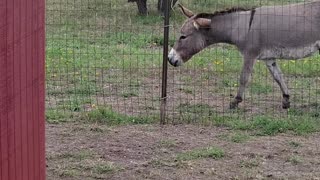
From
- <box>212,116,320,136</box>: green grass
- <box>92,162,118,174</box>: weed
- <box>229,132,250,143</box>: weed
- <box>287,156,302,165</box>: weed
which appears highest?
<box>212,116,320,136</box>: green grass

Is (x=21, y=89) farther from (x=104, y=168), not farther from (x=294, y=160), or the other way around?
(x=294, y=160)

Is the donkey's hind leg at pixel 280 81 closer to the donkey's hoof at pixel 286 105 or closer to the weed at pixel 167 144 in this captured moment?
the donkey's hoof at pixel 286 105

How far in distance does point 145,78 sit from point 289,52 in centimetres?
243

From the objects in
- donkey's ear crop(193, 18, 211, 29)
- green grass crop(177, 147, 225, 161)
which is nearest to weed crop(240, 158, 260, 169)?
green grass crop(177, 147, 225, 161)

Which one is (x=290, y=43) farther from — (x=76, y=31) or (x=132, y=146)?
(x=76, y=31)

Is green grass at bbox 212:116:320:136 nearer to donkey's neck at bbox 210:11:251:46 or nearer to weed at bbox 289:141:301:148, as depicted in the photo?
weed at bbox 289:141:301:148

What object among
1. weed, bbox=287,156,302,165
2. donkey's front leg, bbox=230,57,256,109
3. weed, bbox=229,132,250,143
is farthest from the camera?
donkey's front leg, bbox=230,57,256,109

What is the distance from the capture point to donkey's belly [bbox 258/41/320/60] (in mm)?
9820

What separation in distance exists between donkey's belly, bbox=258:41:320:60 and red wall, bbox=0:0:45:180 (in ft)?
17.8

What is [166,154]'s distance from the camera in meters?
7.44

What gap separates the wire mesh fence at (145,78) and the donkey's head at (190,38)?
0.58m

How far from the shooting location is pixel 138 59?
12.4 m

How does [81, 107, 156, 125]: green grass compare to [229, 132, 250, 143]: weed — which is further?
[81, 107, 156, 125]: green grass

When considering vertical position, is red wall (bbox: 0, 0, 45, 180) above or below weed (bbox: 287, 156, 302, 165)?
above
